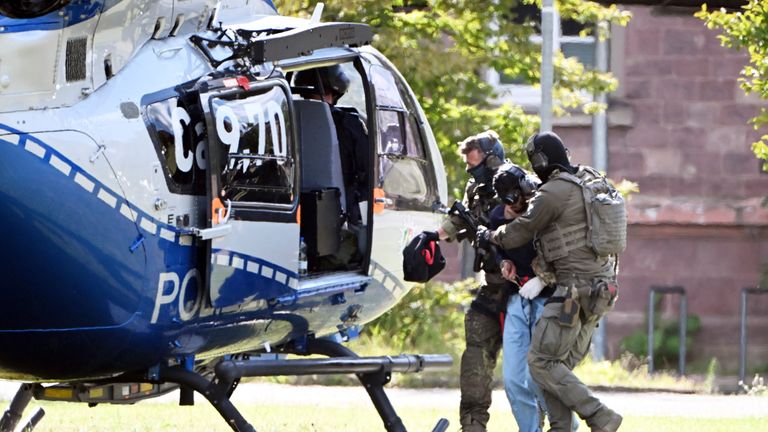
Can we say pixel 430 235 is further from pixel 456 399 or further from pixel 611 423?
pixel 456 399

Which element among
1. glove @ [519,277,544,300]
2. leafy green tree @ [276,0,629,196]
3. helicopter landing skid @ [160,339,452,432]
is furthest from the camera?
leafy green tree @ [276,0,629,196]

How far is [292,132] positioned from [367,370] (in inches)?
54.2

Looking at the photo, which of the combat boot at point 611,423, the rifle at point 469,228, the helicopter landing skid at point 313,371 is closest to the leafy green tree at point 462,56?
the rifle at point 469,228

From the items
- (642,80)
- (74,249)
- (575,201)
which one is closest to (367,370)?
(575,201)

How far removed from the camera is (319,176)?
9.32m

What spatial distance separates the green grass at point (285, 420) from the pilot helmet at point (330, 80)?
2277 mm

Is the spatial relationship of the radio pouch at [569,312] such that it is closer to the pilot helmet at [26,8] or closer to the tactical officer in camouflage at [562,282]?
the tactical officer in camouflage at [562,282]

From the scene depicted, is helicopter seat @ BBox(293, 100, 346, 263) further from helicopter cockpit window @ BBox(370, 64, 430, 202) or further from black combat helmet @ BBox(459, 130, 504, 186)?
black combat helmet @ BBox(459, 130, 504, 186)

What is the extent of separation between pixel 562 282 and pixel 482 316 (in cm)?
93

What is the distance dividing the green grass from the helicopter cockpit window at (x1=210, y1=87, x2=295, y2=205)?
2839mm

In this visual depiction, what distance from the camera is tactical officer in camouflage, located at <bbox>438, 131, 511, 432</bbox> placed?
1012cm

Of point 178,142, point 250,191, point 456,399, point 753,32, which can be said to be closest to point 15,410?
point 250,191

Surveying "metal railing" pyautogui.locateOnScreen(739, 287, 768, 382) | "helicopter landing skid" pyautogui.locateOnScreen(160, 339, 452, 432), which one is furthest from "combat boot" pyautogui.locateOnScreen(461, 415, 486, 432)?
"metal railing" pyautogui.locateOnScreen(739, 287, 768, 382)

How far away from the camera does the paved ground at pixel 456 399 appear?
13195 mm
